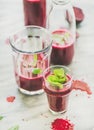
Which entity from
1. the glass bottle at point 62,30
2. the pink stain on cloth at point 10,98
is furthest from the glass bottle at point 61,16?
the pink stain on cloth at point 10,98

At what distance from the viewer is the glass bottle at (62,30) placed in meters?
1.22

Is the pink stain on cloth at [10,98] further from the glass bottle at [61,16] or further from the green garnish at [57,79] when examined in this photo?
the glass bottle at [61,16]

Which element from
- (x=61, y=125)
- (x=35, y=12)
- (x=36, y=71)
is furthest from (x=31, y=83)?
(x=35, y=12)

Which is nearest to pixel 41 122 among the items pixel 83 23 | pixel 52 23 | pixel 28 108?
pixel 28 108

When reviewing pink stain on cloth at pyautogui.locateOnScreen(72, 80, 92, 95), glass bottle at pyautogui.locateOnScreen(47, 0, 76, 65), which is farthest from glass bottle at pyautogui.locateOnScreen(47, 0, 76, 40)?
pink stain on cloth at pyautogui.locateOnScreen(72, 80, 92, 95)

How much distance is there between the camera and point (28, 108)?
3.74ft

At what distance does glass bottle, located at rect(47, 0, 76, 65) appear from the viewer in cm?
122

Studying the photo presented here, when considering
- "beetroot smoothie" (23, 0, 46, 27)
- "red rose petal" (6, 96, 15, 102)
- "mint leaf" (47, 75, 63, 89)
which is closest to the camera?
"mint leaf" (47, 75, 63, 89)

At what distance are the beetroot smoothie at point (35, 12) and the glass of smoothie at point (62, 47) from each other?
0.25ft

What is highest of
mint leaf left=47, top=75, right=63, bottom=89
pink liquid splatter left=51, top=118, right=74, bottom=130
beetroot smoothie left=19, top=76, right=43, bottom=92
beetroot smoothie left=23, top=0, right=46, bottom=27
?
beetroot smoothie left=23, top=0, right=46, bottom=27

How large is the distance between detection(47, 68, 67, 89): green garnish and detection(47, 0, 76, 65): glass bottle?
0.50ft

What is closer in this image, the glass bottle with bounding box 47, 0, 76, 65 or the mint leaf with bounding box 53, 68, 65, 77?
the mint leaf with bounding box 53, 68, 65, 77

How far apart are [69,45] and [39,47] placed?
0.31ft

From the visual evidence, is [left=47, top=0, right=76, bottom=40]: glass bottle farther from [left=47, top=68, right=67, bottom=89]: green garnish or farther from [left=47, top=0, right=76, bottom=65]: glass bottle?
[left=47, top=68, right=67, bottom=89]: green garnish
